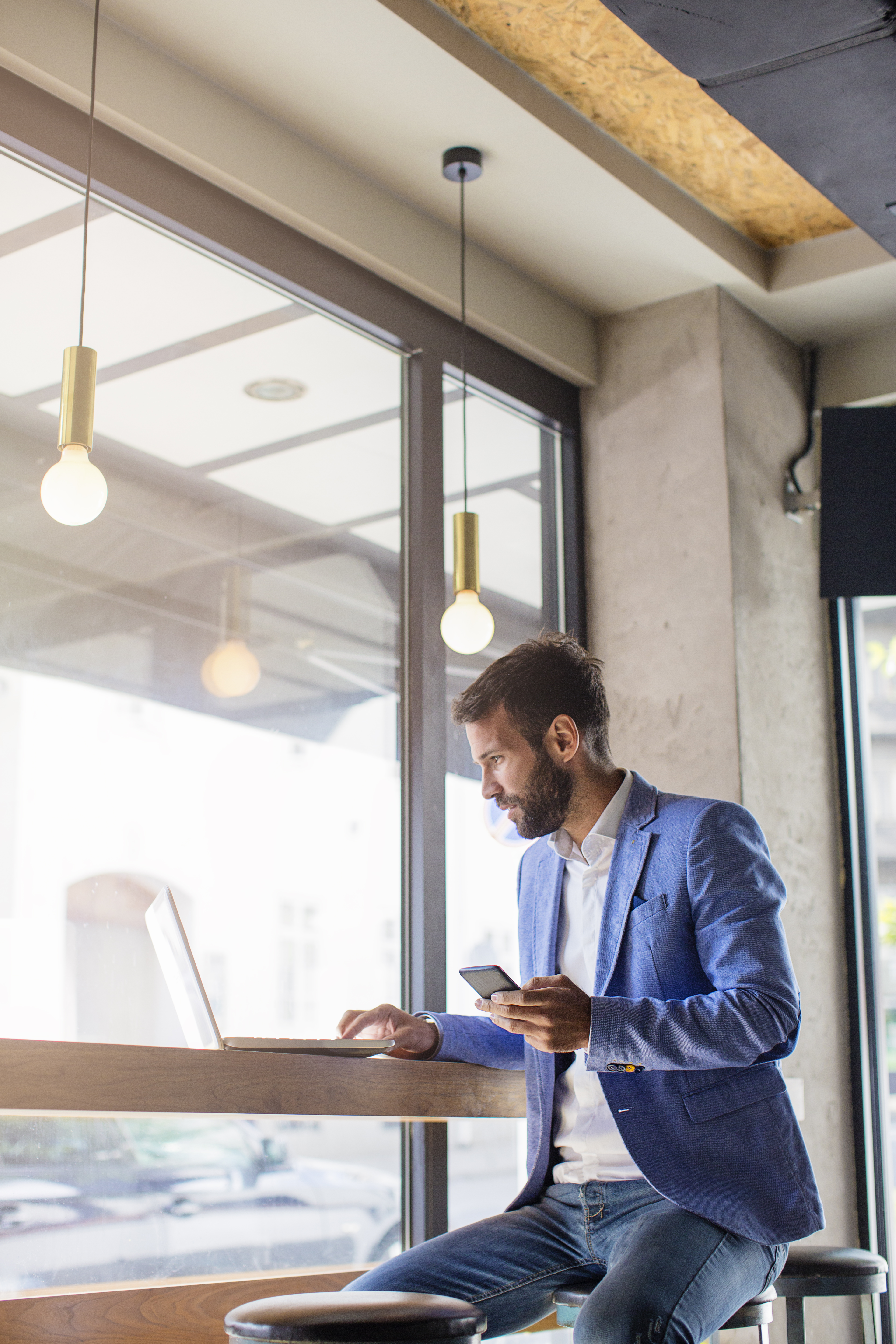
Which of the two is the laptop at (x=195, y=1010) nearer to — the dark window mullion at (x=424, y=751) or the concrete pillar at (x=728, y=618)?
the dark window mullion at (x=424, y=751)

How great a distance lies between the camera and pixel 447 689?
11.0 ft

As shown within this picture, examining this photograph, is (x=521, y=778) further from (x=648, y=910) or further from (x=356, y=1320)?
(x=356, y=1320)

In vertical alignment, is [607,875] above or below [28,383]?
below

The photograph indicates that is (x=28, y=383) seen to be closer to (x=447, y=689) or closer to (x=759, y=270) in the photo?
(x=447, y=689)

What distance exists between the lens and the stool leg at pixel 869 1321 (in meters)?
2.29

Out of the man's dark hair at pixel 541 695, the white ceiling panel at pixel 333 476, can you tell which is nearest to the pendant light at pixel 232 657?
the white ceiling panel at pixel 333 476

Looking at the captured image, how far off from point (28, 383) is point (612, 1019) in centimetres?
161

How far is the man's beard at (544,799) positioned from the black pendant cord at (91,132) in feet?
3.54

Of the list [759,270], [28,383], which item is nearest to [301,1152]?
[28,383]

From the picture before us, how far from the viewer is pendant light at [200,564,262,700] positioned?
284 centimetres

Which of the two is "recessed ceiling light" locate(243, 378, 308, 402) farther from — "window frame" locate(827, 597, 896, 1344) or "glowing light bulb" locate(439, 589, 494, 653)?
"window frame" locate(827, 597, 896, 1344)

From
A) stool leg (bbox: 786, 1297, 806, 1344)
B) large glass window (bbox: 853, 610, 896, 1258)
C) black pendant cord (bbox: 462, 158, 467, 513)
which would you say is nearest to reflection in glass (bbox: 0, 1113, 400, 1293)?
stool leg (bbox: 786, 1297, 806, 1344)

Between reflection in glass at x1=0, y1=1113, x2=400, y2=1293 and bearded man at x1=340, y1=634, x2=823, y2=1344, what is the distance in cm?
40

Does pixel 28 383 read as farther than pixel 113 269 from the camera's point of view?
No
